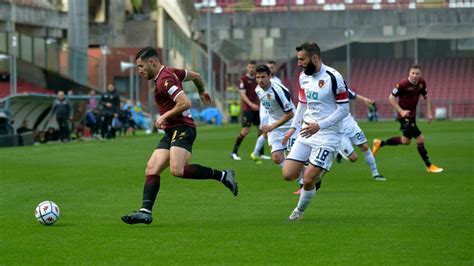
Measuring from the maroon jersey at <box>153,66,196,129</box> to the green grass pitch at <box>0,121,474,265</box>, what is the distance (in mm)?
1153

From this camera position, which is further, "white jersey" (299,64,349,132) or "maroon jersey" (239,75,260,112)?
A: "maroon jersey" (239,75,260,112)

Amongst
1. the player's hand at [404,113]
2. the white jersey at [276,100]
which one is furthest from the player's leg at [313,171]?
the player's hand at [404,113]

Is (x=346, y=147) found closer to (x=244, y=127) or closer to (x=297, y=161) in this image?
(x=244, y=127)

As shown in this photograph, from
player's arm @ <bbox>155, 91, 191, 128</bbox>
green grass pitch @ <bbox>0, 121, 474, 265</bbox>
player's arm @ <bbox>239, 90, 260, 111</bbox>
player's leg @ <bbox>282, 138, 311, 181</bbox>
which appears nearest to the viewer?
green grass pitch @ <bbox>0, 121, 474, 265</bbox>

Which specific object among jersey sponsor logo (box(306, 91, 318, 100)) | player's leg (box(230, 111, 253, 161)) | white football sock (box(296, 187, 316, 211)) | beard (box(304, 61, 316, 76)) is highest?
beard (box(304, 61, 316, 76))

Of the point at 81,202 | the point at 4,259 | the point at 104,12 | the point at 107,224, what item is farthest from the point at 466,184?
the point at 104,12

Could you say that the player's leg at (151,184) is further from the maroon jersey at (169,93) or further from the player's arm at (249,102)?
the player's arm at (249,102)

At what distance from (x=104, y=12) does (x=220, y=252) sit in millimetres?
64135

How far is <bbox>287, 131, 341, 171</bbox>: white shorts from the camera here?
44.3ft

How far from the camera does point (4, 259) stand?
34.2 feet

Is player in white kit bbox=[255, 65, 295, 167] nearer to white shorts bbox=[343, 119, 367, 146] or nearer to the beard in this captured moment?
white shorts bbox=[343, 119, 367, 146]

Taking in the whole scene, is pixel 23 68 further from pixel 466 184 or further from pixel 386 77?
pixel 466 184

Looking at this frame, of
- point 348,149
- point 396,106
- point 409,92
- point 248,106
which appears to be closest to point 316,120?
point 348,149

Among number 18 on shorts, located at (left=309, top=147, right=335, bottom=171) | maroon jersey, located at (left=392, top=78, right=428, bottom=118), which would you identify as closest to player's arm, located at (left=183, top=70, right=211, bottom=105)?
number 18 on shorts, located at (left=309, top=147, right=335, bottom=171)
